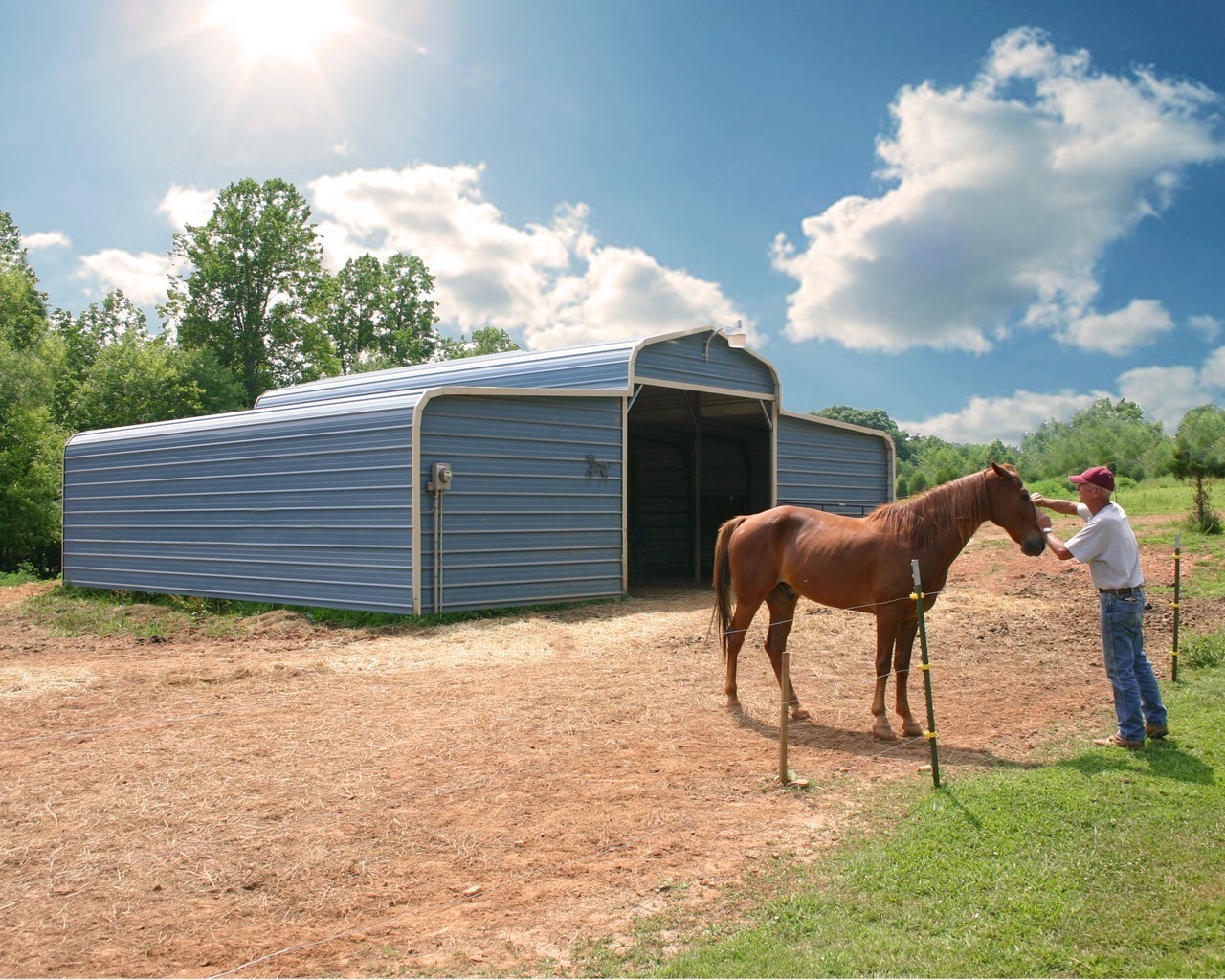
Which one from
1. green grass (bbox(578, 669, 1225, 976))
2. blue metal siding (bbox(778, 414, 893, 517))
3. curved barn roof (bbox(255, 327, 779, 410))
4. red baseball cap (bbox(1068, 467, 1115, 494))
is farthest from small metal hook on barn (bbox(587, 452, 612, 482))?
green grass (bbox(578, 669, 1225, 976))

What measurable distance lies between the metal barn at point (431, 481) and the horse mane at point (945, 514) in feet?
23.2

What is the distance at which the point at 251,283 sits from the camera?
4009cm

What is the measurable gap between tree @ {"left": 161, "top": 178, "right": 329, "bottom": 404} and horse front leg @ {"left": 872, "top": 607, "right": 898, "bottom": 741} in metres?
38.2

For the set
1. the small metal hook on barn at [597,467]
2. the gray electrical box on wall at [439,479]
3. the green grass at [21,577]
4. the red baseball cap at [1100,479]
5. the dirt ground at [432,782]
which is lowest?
the dirt ground at [432,782]

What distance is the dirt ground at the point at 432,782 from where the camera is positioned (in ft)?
12.0

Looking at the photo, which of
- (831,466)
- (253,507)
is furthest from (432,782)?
(831,466)

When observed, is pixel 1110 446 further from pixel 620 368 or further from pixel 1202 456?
pixel 620 368

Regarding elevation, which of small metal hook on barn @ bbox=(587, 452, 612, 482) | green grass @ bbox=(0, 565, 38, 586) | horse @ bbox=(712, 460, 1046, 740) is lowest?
green grass @ bbox=(0, 565, 38, 586)

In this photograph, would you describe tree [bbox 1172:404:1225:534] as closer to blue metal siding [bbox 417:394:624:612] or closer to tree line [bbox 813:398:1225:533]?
tree line [bbox 813:398:1225:533]

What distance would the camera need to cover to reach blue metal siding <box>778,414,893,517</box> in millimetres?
18266

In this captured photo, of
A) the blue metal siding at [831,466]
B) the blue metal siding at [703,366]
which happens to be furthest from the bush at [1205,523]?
the blue metal siding at [703,366]

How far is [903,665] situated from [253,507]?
36.7 feet

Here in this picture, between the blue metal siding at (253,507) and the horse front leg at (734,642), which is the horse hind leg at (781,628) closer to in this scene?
the horse front leg at (734,642)

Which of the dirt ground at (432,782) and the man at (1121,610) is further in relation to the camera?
the man at (1121,610)
